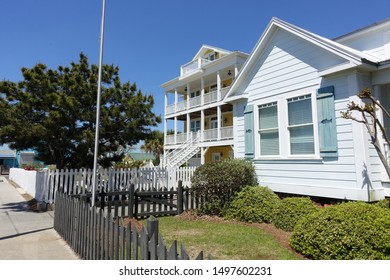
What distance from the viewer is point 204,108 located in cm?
2484

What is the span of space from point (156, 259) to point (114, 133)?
10156 mm

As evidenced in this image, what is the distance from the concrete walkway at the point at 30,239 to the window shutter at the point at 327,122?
668cm

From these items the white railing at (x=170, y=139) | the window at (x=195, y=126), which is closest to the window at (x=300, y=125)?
the white railing at (x=170, y=139)

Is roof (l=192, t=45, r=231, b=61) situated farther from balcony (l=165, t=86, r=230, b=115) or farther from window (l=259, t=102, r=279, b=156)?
window (l=259, t=102, r=279, b=156)

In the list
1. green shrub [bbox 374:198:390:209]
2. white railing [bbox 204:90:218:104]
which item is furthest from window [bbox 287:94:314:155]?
white railing [bbox 204:90:218:104]

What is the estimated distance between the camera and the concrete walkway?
5309 millimetres

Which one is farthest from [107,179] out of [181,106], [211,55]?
[211,55]

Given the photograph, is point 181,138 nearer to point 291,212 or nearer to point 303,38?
point 303,38

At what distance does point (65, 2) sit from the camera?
28.5ft

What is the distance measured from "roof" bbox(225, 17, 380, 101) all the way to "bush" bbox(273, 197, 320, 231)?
12.3 ft

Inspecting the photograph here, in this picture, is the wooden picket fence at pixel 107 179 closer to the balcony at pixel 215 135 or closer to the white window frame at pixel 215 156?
the balcony at pixel 215 135

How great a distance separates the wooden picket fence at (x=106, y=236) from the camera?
2.99 meters

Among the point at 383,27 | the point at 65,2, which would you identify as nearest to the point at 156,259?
the point at 65,2
